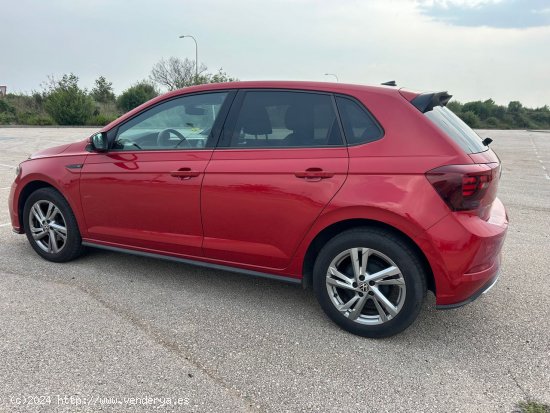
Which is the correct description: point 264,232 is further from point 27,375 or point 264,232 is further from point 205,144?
point 27,375

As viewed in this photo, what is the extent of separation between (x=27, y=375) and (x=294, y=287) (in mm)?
2091

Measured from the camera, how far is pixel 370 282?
2.92 metres

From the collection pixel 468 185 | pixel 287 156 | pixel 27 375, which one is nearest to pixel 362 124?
pixel 287 156

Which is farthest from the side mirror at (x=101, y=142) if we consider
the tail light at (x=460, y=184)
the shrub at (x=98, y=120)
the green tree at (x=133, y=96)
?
the green tree at (x=133, y=96)

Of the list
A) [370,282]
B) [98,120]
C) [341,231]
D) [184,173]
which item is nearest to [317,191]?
[341,231]

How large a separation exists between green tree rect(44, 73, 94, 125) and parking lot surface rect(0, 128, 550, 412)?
3466 centimetres

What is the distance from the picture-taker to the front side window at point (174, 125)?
3.50 m

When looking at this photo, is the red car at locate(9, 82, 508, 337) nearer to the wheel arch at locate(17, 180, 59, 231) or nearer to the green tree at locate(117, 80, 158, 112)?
the wheel arch at locate(17, 180, 59, 231)

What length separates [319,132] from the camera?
10.1ft

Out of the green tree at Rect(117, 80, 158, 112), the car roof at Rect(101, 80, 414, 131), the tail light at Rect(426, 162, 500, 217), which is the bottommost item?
the tail light at Rect(426, 162, 500, 217)

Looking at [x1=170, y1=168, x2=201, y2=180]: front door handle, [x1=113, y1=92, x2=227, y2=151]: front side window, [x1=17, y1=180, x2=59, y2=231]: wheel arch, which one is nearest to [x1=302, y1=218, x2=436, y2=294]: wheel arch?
[x1=170, y1=168, x2=201, y2=180]: front door handle

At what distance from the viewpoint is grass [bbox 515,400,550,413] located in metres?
2.30

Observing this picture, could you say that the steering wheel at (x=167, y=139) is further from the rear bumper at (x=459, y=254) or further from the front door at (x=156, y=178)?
the rear bumper at (x=459, y=254)

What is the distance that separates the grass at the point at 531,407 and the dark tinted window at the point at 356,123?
5.65ft
